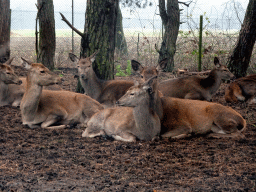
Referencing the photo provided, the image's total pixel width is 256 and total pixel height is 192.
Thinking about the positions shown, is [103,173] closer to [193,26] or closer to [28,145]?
[28,145]

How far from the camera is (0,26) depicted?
42.5 ft

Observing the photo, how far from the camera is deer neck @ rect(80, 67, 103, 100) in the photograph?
969cm

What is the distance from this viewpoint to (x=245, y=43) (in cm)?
1182

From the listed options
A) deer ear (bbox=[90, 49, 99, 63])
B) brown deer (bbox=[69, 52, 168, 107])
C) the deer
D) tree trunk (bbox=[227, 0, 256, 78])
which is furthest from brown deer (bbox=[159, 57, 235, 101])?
the deer

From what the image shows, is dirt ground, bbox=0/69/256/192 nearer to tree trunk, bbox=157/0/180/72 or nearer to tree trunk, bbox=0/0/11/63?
tree trunk, bbox=0/0/11/63

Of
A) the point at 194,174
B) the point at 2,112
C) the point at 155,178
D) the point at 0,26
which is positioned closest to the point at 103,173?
the point at 155,178

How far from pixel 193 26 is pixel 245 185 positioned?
10.3 metres

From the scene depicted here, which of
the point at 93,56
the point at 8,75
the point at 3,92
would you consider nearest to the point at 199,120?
the point at 93,56

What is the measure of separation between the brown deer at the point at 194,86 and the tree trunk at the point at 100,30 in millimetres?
1680

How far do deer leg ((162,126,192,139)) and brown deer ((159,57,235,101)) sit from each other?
2.95 metres

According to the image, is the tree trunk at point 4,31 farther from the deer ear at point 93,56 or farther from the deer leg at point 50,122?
the deer leg at point 50,122

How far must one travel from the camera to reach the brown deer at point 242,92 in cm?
1015

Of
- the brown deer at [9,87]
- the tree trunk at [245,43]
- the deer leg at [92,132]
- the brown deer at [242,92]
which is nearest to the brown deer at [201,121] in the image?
the deer leg at [92,132]

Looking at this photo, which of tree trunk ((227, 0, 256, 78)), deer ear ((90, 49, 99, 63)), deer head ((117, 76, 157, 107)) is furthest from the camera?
tree trunk ((227, 0, 256, 78))
